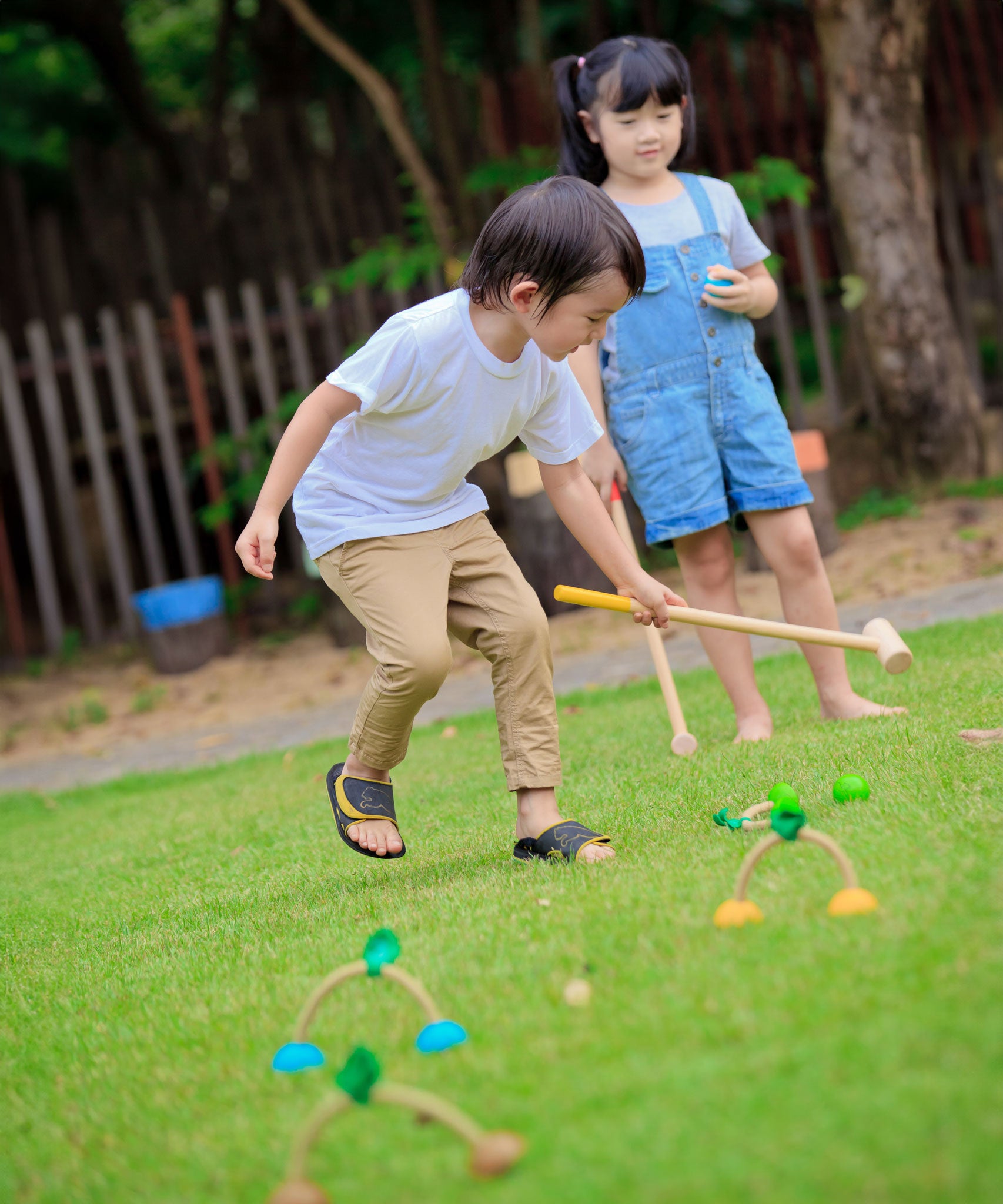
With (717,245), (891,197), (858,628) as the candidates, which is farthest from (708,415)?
(891,197)

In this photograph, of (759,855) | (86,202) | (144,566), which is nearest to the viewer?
(759,855)

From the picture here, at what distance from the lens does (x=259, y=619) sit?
8.20m

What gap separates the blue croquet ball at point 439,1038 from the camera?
5.62 feet

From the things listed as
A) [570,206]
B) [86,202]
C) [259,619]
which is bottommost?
[259,619]

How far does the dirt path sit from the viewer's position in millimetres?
6012

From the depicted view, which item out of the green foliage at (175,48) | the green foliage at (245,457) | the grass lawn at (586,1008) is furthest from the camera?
the green foliage at (175,48)

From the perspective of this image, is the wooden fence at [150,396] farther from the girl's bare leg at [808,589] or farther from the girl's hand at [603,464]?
the girl's bare leg at [808,589]

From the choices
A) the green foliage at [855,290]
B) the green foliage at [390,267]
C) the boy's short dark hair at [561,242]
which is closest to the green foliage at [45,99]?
the green foliage at [390,267]

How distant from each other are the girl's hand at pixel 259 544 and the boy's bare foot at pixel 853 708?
1.70m

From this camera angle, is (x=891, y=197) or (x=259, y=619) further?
(x=259, y=619)

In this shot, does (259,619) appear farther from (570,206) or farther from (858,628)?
(570,206)

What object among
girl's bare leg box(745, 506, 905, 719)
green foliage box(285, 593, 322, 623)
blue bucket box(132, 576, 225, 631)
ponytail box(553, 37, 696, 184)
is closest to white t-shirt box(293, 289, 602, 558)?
girl's bare leg box(745, 506, 905, 719)

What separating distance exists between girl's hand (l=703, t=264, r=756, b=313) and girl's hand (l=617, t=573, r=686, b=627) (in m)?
1.04

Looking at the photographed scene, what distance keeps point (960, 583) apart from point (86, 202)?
686 cm
